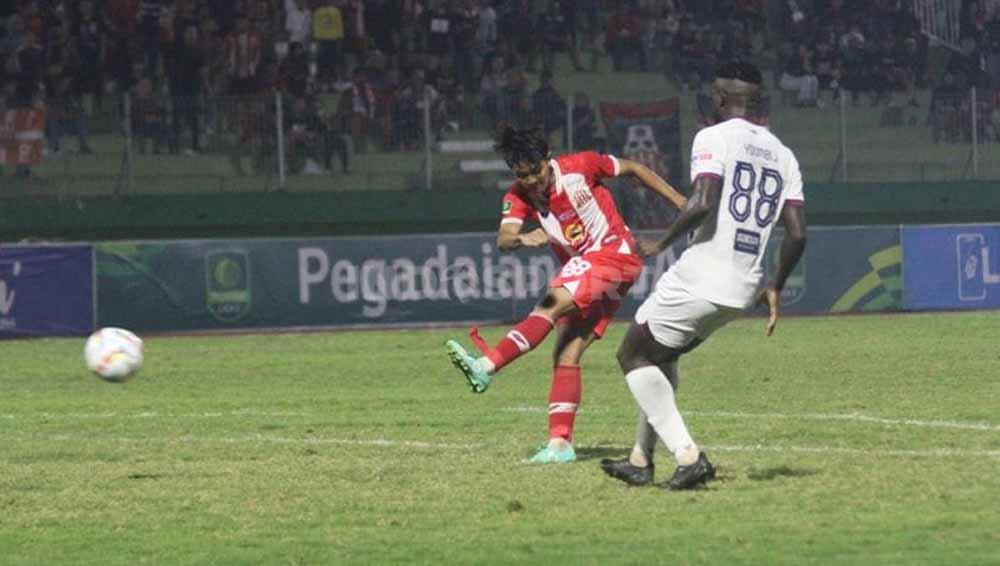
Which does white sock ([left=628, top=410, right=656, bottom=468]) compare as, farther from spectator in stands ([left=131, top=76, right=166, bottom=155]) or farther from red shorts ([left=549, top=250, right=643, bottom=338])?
spectator in stands ([left=131, top=76, right=166, bottom=155])

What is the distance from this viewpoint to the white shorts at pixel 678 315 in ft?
31.4

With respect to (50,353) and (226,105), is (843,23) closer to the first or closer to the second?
(226,105)

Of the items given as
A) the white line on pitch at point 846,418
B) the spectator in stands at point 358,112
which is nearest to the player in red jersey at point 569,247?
the white line on pitch at point 846,418

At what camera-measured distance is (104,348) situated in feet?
40.7

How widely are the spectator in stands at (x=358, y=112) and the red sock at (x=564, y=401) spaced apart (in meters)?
20.7

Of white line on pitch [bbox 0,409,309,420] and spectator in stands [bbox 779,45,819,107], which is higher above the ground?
spectator in stands [bbox 779,45,819,107]

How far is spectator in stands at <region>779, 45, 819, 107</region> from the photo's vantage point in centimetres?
3359

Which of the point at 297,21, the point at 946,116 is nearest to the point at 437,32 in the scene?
the point at 297,21

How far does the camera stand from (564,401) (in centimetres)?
1131

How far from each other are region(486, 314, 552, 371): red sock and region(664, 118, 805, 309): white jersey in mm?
1712

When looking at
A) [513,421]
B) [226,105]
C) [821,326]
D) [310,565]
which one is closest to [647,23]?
[226,105]

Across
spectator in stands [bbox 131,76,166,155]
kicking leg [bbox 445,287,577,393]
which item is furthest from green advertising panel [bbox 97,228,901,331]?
kicking leg [bbox 445,287,577,393]

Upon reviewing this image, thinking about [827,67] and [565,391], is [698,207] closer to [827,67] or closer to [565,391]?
[565,391]

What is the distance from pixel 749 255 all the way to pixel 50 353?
51.7 ft
